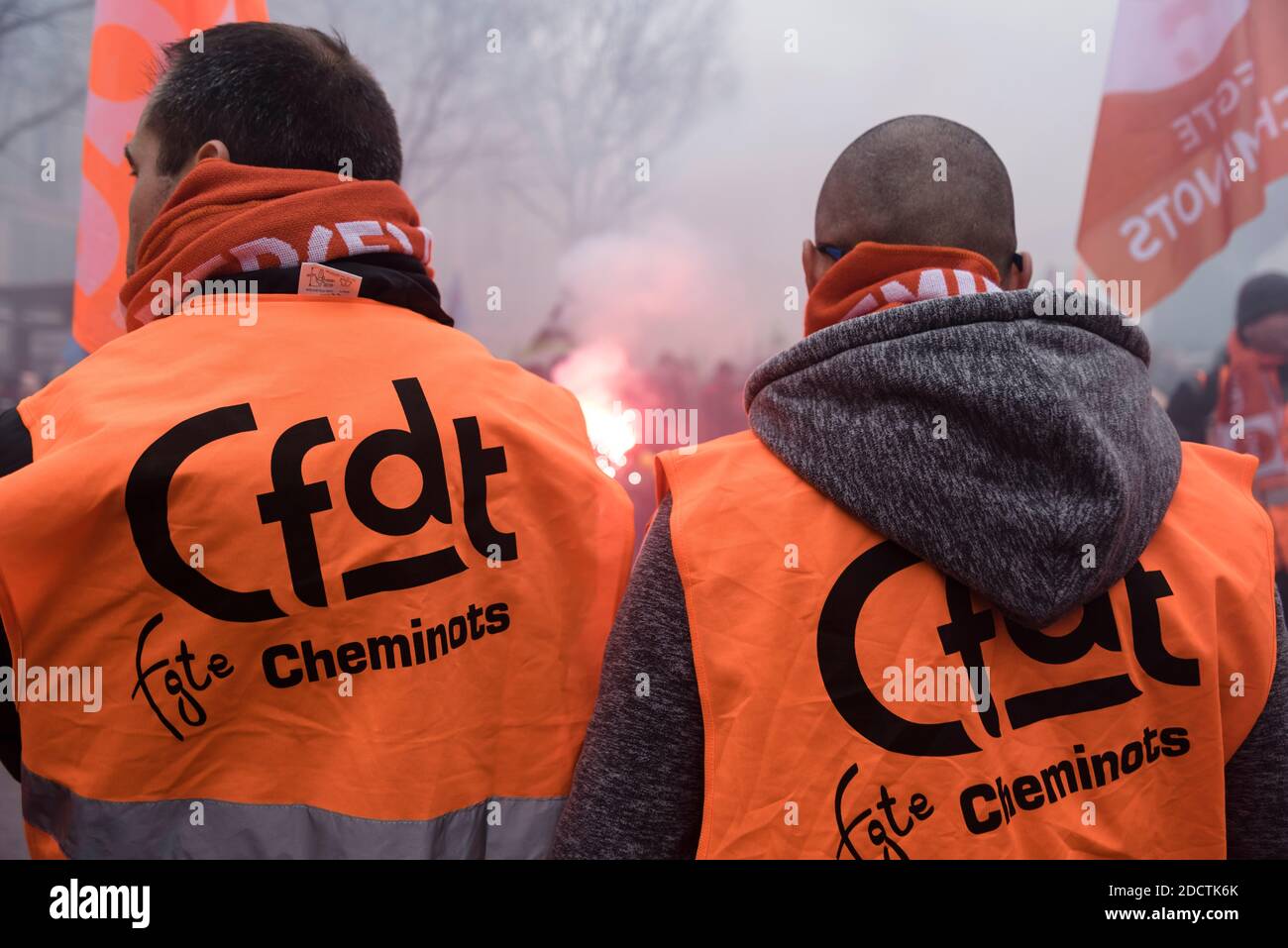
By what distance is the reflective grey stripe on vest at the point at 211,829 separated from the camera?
4.09ft

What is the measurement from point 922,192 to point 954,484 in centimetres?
49

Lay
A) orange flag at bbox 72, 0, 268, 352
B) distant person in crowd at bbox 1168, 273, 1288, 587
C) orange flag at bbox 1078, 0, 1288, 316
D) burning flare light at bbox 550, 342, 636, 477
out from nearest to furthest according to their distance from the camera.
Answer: orange flag at bbox 72, 0, 268, 352
orange flag at bbox 1078, 0, 1288, 316
distant person in crowd at bbox 1168, 273, 1288, 587
burning flare light at bbox 550, 342, 636, 477

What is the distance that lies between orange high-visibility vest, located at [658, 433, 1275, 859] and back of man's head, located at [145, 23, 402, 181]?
36.5 inches

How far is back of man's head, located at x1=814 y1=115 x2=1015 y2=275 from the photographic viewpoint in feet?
4.40

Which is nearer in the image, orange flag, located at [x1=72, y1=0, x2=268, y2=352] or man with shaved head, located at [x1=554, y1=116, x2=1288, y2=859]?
man with shaved head, located at [x1=554, y1=116, x2=1288, y2=859]

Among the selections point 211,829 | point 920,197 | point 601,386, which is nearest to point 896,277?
point 920,197

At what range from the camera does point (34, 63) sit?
4.46 m

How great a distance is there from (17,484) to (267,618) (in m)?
0.34

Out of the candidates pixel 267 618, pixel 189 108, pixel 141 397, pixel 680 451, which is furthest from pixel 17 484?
pixel 680 451

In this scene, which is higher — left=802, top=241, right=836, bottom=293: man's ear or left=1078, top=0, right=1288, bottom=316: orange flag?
left=1078, top=0, right=1288, bottom=316: orange flag

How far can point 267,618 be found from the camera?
128 centimetres

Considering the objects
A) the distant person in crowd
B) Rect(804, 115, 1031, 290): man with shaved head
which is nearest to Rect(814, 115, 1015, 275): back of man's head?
Rect(804, 115, 1031, 290): man with shaved head

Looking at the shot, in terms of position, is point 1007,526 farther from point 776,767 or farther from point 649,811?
point 649,811

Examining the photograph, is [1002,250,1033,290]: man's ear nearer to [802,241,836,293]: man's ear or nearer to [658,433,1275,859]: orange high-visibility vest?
[802,241,836,293]: man's ear
